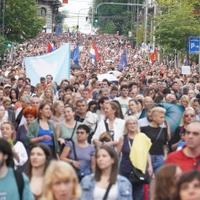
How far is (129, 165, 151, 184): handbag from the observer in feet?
37.4

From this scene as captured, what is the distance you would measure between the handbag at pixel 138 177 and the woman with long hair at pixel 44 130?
49.0 inches

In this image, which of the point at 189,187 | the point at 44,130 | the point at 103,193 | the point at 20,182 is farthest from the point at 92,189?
the point at 44,130

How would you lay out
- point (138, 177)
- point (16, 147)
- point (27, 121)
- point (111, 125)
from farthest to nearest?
point (27, 121) → point (111, 125) → point (138, 177) → point (16, 147)

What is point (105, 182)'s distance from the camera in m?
8.52

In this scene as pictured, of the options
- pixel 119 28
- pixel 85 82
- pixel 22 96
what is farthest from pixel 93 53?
pixel 119 28

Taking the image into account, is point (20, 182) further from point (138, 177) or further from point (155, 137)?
point (155, 137)

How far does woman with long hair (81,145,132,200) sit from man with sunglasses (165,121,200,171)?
0.48m

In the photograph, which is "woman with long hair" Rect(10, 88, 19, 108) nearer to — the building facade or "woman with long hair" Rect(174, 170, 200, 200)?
"woman with long hair" Rect(174, 170, 200, 200)

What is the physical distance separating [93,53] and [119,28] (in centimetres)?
11957

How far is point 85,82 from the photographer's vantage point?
27078 mm

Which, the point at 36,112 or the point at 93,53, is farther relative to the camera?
the point at 93,53

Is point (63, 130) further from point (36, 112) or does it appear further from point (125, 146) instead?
point (125, 146)

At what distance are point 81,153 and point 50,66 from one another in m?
14.7

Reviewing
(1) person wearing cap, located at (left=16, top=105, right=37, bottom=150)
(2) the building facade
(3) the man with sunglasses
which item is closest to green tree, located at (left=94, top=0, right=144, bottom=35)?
(2) the building facade
